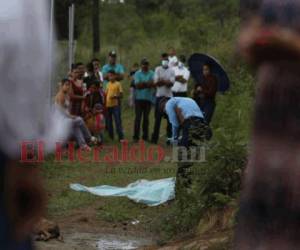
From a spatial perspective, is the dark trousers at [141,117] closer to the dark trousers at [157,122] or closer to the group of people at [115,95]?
the group of people at [115,95]

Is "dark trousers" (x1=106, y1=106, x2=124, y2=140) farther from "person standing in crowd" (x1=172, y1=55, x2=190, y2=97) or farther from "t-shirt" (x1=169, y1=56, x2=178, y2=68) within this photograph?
"t-shirt" (x1=169, y1=56, x2=178, y2=68)

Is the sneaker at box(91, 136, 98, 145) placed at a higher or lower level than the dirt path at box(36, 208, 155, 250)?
higher

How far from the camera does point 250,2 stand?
3307mm

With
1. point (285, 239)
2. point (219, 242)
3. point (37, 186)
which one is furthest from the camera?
point (219, 242)

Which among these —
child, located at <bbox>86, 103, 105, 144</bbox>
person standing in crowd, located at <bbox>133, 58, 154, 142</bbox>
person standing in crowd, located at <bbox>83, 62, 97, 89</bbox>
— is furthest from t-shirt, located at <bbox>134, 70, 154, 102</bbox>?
child, located at <bbox>86, 103, 105, 144</bbox>

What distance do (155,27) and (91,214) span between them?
1221 inches

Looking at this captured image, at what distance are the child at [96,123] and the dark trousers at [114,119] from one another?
0.47 m

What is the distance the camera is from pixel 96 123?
17.2 metres

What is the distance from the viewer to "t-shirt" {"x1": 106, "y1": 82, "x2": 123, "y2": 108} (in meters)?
17.8

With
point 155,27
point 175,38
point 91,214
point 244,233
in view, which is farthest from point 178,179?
point 155,27

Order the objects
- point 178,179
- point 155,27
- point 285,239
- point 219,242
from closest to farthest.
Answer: point 285,239, point 219,242, point 178,179, point 155,27

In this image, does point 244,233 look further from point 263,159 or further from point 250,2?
point 250,2

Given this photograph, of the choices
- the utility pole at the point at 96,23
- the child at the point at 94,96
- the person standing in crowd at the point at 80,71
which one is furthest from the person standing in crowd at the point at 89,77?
the utility pole at the point at 96,23

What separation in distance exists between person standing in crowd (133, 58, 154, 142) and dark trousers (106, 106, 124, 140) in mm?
359
